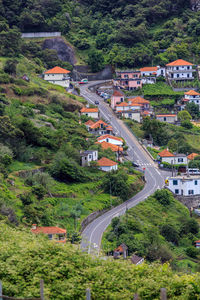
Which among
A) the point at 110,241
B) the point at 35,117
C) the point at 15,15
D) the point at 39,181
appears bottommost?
the point at 110,241

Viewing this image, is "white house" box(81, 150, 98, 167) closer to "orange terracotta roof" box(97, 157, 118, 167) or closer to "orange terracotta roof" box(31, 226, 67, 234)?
"orange terracotta roof" box(97, 157, 118, 167)

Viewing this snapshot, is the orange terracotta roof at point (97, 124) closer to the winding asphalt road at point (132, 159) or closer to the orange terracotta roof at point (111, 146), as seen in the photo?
the winding asphalt road at point (132, 159)

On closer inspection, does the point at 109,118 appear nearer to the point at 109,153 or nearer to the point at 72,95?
the point at 72,95

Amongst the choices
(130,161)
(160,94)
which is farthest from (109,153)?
(160,94)

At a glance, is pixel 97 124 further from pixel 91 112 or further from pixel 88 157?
pixel 88 157

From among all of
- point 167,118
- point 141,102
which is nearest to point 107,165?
point 167,118

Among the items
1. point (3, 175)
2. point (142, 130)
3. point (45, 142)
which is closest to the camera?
point (3, 175)
